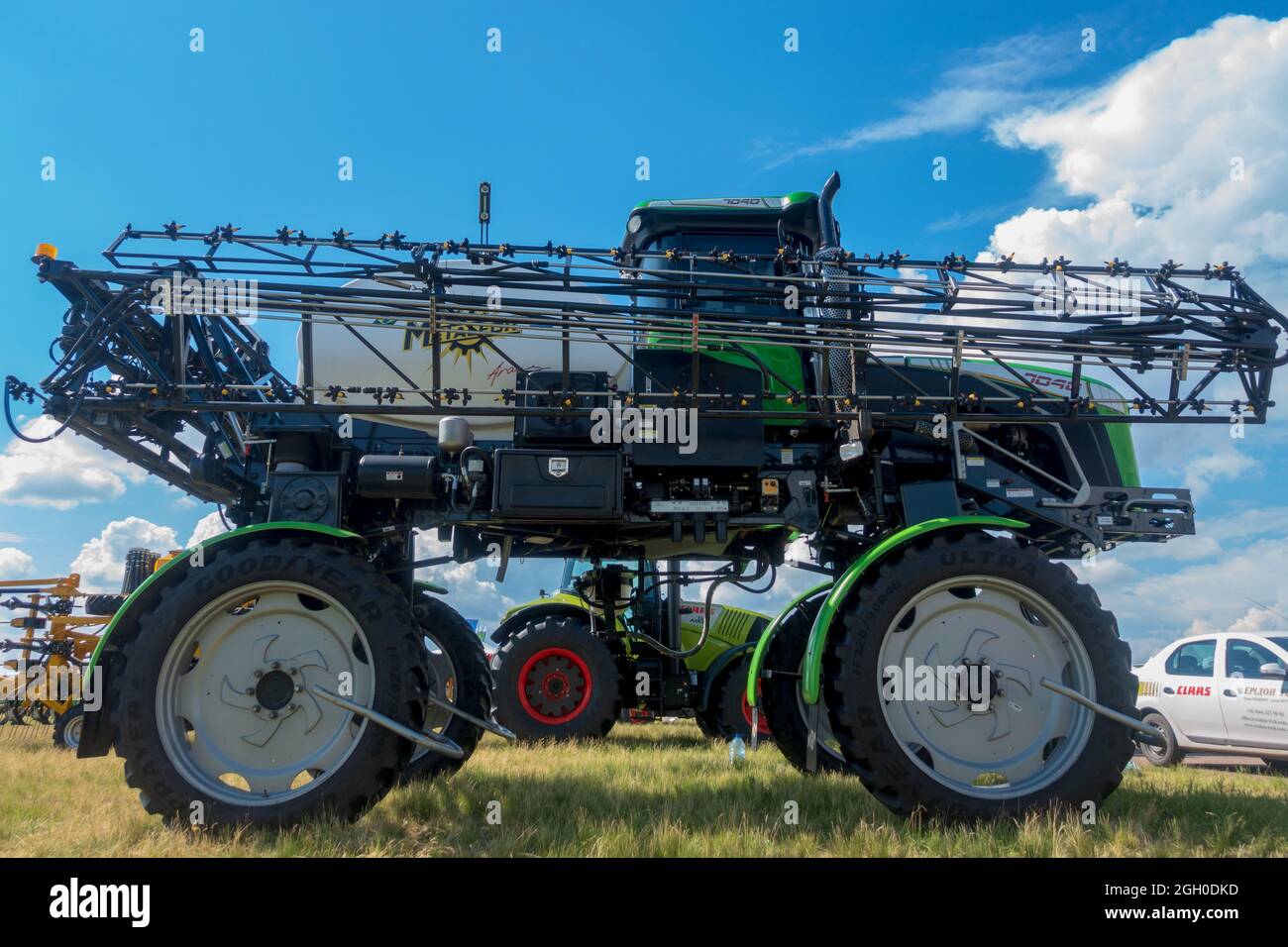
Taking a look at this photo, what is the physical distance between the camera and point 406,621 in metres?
4.60

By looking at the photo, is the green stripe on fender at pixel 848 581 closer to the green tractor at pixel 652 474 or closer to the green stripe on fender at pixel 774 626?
the green tractor at pixel 652 474

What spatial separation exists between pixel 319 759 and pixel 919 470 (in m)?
4.07

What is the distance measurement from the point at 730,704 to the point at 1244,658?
6.32 metres

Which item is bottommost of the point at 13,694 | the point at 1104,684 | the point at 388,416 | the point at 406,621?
the point at 13,694

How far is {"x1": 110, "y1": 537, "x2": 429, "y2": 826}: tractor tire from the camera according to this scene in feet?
14.2

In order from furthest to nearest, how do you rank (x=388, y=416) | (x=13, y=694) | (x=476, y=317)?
(x=13, y=694) → (x=388, y=416) → (x=476, y=317)

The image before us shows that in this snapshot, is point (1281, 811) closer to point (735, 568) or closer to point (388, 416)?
point (735, 568)

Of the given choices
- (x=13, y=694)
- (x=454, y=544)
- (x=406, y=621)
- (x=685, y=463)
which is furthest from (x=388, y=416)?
(x=13, y=694)

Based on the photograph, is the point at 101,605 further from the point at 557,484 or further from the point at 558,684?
the point at 557,484

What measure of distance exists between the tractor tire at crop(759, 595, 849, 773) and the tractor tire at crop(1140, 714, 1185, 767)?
21.8 feet

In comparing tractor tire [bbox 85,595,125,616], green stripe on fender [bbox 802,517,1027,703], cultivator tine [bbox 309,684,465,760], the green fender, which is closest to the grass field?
cultivator tine [bbox 309,684,465,760]

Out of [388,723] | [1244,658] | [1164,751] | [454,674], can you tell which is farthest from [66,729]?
[1244,658]

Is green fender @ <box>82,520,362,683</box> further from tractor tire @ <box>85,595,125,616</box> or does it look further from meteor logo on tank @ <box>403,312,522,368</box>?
tractor tire @ <box>85,595,125,616</box>

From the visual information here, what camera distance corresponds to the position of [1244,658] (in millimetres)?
10398
